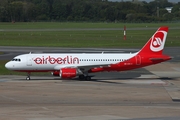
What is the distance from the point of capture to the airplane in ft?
176

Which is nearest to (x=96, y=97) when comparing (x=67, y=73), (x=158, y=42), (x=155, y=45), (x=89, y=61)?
(x=67, y=73)

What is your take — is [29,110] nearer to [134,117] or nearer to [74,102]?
[74,102]

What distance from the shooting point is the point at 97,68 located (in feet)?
177

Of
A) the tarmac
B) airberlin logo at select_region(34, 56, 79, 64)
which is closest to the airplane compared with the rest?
airberlin logo at select_region(34, 56, 79, 64)

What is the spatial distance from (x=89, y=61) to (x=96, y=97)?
12811 millimetres

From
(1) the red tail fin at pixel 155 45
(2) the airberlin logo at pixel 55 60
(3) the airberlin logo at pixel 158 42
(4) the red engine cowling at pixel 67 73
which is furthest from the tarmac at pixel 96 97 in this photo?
(3) the airberlin logo at pixel 158 42

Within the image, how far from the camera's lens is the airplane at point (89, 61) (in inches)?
2114

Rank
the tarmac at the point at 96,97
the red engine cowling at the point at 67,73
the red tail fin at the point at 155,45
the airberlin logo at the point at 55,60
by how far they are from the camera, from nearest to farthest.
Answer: the tarmac at the point at 96,97 → the red engine cowling at the point at 67,73 → the airberlin logo at the point at 55,60 → the red tail fin at the point at 155,45

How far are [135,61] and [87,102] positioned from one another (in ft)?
51.7

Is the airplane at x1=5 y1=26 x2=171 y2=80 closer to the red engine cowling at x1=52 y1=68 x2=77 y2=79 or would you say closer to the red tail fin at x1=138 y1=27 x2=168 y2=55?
the red tail fin at x1=138 y1=27 x2=168 y2=55

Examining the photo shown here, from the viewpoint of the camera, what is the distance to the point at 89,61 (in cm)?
5431

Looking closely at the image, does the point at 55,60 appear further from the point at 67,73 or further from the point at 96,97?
the point at 96,97

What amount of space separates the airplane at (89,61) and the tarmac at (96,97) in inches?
48.2

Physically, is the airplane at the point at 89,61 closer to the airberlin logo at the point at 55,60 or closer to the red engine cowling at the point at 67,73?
the airberlin logo at the point at 55,60
